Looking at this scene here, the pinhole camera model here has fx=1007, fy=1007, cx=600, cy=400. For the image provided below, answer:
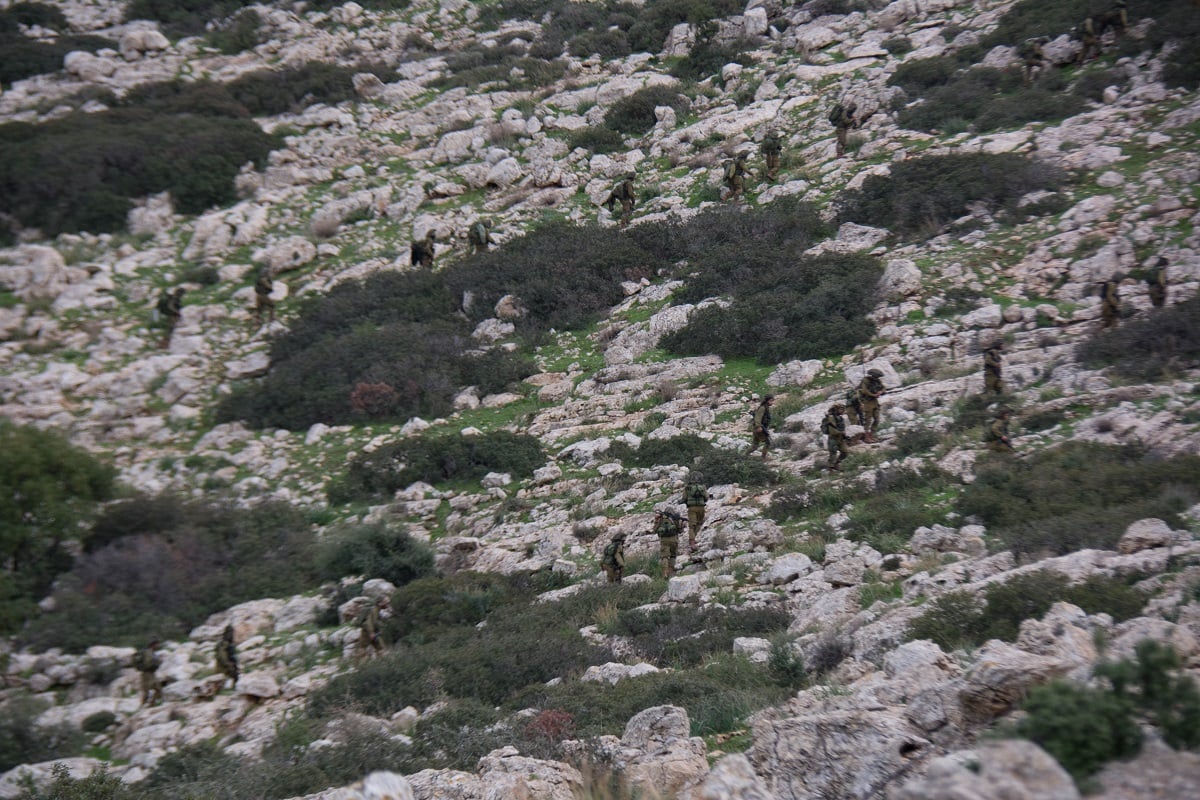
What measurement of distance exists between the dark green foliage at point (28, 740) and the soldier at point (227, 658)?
1.83 meters

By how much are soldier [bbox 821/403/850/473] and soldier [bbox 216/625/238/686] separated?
27.3ft

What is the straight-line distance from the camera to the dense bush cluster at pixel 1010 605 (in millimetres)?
7355

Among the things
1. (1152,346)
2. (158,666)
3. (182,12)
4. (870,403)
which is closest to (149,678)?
(158,666)

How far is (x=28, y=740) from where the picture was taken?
40.7ft

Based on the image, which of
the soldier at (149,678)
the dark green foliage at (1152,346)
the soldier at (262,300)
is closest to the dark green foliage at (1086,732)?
the dark green foliage at (1152,346)

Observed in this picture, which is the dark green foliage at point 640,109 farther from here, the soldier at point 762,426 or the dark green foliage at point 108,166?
the soldier at point 762,426

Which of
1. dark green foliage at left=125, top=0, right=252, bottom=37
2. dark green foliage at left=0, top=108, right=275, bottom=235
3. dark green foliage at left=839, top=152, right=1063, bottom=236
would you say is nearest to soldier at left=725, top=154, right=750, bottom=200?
dark green foliage at left=839, top=152, right=1063, bottom=236

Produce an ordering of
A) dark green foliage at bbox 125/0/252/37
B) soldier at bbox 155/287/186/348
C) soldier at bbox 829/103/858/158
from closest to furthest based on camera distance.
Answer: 1. soldier at bbox 155/287/186/348
2. soldier at bbox 829/103/858/158
3. dark green foliage at bbox 125/0/252/37

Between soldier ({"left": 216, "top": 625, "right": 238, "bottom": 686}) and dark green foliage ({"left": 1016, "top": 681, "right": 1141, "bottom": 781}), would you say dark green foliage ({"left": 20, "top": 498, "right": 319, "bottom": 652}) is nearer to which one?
soldier ({"left": 216, "top": 625, "right": 238, "bottom": 686})

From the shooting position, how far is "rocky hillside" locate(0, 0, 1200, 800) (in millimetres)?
7242

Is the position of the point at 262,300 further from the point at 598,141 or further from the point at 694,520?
the point at 694,520

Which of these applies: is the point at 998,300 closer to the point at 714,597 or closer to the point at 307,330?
the point at 714,597

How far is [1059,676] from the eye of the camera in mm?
5152

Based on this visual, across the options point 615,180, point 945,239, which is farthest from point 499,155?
point 945,239
